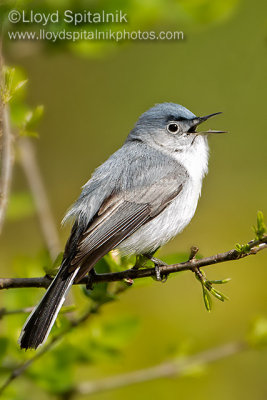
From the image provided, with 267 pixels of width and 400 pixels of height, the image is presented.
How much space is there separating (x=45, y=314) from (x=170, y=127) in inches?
52.6

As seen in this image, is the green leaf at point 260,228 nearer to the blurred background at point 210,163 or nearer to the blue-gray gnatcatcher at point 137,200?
the blue-gray gnatcatcher at point 137,200

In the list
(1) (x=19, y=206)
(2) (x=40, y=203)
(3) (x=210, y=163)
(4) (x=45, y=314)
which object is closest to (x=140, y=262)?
(4) (x=45, y=314)

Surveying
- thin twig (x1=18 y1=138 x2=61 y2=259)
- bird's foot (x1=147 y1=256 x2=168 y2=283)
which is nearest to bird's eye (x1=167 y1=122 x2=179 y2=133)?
thin twig (x1=18 y1=138 x2=61 y2=259)

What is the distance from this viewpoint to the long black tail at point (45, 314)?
6.67ft

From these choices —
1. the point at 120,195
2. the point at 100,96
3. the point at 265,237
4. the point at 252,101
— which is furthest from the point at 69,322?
the point at 100,96

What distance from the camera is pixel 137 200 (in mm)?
2602

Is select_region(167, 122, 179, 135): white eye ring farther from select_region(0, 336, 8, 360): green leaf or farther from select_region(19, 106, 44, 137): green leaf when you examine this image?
select_region(0, 336, 8, 360): green leaf

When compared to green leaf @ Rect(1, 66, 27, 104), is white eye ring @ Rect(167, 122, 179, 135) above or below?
below

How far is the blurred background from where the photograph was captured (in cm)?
293

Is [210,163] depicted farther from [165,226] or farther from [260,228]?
[260,228]

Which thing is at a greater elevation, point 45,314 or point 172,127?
point 172,127

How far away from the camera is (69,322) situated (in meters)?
2.28

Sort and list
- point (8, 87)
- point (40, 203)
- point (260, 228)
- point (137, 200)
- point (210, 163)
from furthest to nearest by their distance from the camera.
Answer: point (210, 163)
point (40, 203)
point (137, 200)
point (8, 87)
point (260, 228)

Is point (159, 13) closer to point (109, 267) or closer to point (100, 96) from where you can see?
point (109, 267)
